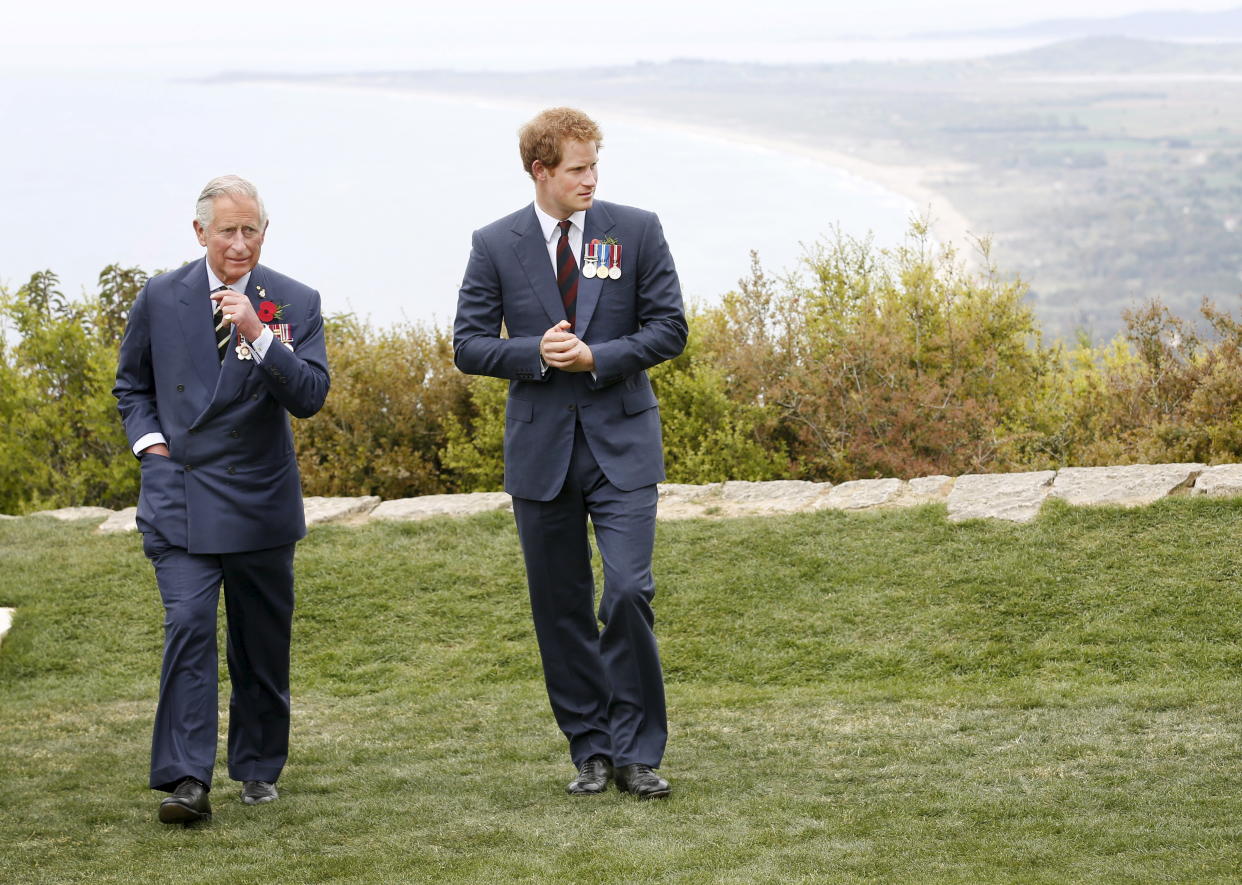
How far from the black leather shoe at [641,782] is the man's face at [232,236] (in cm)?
195

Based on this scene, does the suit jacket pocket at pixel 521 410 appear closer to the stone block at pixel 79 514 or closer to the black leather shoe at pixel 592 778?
the black leather shoe at pixel 592 778

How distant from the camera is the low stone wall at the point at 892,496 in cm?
760

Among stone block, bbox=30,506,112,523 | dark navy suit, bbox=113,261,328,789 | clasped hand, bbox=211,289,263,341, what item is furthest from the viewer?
stone block, bbox=30,506,112,523

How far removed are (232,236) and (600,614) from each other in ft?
5.31

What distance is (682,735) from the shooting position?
5.39m

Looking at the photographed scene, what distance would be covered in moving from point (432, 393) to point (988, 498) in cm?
526

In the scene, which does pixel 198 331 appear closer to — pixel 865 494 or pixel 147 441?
pixel 147 441

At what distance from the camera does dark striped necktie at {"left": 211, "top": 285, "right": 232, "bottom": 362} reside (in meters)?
4.57

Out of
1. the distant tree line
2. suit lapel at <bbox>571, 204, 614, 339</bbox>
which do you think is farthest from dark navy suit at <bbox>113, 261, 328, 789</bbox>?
the distant tree line

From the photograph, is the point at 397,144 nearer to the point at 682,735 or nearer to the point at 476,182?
the point at 476,182

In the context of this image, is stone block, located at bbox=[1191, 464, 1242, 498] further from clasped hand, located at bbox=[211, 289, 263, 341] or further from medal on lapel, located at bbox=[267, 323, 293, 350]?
clasped hand, located at bbox=[211, 289, 263, 341]

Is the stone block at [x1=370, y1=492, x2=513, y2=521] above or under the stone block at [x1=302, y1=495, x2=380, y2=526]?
above

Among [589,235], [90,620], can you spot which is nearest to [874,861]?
[589,235]

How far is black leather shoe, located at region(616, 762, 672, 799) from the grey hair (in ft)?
6.68
